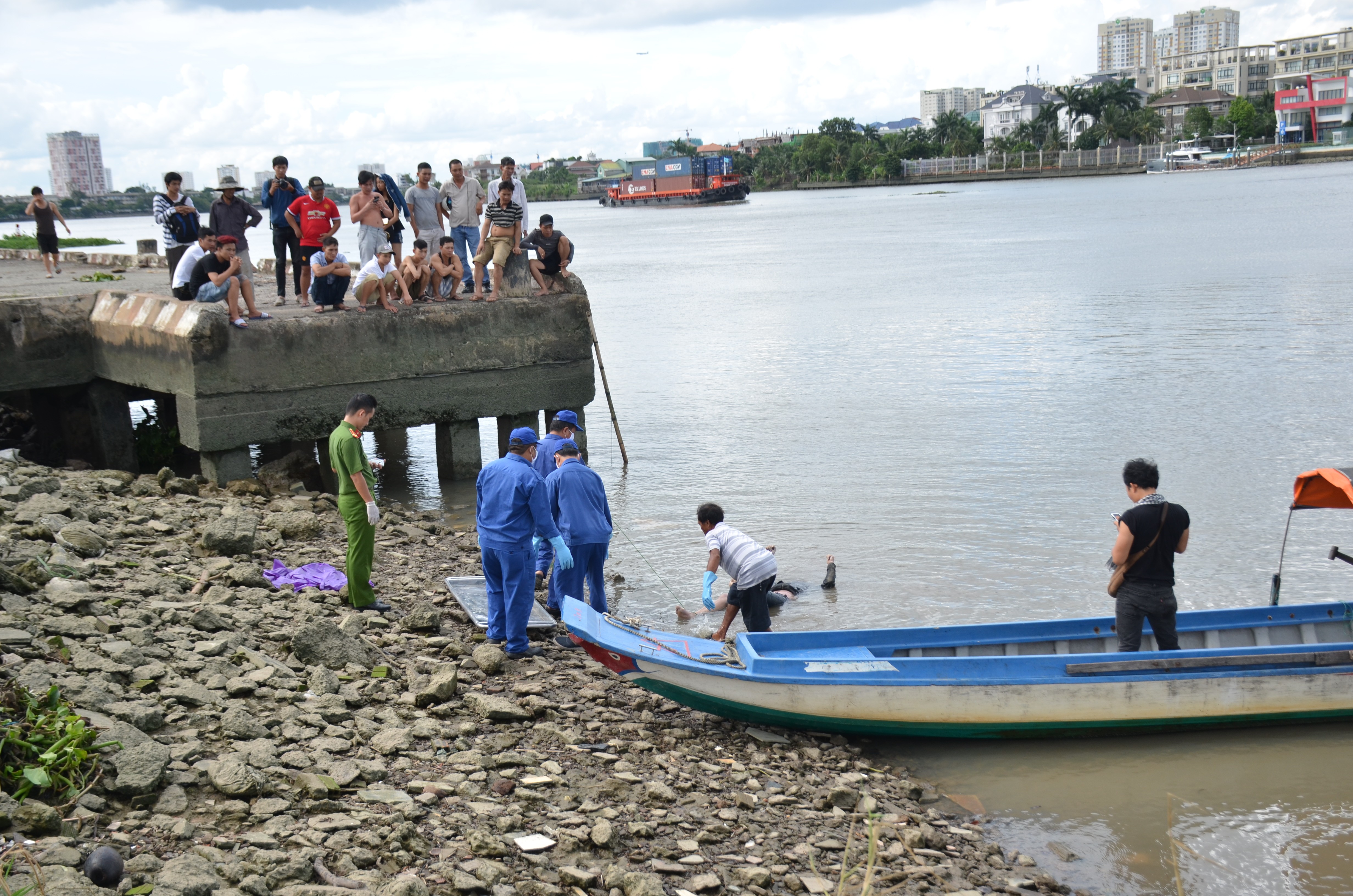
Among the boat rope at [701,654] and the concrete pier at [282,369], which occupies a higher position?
the concrete pier at [282,369]

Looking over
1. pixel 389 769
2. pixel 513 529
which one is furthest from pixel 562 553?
pixel 389 769

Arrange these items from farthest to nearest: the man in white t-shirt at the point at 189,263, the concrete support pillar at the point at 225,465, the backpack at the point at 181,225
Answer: the backpack at the point at 181,225 < the concrete support pillar at the point at 225,465 < the man in white t-shirt at the point at 189,263

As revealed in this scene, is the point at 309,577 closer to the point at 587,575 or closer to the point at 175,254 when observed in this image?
the point at 587,575

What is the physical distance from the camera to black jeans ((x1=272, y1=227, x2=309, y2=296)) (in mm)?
14859

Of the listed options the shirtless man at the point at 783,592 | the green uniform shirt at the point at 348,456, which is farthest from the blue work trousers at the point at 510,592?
the shirtless man at the point at 783,592

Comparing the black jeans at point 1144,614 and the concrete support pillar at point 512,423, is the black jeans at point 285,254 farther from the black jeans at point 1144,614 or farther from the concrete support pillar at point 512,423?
the black jeans at point 1144,614

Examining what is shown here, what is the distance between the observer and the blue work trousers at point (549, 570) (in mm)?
9828

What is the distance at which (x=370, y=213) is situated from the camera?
14.3 metres

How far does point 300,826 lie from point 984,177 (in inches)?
6408

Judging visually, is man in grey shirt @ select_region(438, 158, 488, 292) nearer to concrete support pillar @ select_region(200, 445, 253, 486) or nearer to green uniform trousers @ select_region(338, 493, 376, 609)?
concrete support pillar @ select_region(200, 445, 253, 486)

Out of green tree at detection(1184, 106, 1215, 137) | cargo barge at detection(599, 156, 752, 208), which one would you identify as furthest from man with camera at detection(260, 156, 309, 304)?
green tree at detection(1184, 106, 1215, 137)

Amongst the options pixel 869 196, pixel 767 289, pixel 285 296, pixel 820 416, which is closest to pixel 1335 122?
pixel 869 196

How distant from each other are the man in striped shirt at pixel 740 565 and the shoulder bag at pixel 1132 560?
2.51m

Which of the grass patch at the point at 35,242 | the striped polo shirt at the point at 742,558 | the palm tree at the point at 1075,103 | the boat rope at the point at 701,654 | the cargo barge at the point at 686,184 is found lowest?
the boat rope at the point at 701,654
